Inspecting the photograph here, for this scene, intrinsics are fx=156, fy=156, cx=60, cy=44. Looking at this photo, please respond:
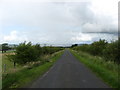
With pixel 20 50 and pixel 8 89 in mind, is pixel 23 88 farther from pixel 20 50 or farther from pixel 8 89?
pixel 20 50

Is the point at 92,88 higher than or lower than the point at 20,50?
lower

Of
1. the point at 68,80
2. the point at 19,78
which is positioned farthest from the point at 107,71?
the point at 19,78

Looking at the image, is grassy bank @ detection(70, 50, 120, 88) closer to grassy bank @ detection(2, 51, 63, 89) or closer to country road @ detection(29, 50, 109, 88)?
country road @ detection(29, 50, 109, 88)

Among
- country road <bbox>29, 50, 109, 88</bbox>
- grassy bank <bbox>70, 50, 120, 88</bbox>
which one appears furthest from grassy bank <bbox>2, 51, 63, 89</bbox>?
grassy bank <bbox>70, 50, 120, 88</bbox>

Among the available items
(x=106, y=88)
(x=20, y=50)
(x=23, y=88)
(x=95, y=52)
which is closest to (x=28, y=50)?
(x=20, y=50)

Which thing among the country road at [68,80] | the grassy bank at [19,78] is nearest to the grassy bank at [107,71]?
the country road at [68,80]

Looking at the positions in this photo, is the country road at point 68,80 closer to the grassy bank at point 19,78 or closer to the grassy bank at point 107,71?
the grassy bank at point 107,71

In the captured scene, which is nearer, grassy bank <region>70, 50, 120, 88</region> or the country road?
the country road

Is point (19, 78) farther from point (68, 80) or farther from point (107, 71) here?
point (107, 71)

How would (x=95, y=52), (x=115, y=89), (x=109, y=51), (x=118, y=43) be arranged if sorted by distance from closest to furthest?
(x=115, y=89) < (x=118, y=43) < (x=109, y=51) < (x=95, y=52)

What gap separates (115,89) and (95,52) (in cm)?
3389

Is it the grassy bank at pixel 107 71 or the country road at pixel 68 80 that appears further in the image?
the grassy bank at pixel 107 71

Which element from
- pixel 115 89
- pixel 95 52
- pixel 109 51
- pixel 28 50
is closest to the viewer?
pixel 115 89

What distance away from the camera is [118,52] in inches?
705
